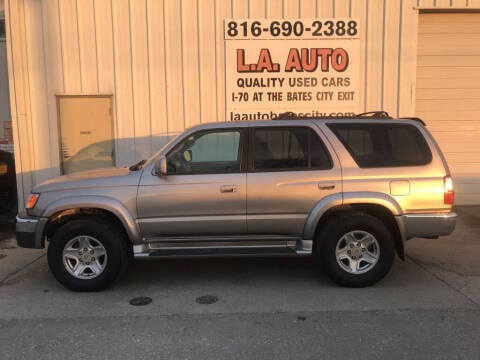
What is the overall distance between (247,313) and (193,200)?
1.30 metres

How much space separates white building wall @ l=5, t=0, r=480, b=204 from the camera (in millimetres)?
8672

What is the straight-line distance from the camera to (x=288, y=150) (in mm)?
5082

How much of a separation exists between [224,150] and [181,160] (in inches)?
19.0

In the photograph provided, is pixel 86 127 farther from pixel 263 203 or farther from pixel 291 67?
pixel 263 203

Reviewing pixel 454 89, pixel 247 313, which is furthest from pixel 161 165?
pixel 454 89

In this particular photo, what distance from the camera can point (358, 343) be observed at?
3725 millimetres

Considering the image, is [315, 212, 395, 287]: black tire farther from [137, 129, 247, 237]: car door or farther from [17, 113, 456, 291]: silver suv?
[137, 129, 247, 237]: car door

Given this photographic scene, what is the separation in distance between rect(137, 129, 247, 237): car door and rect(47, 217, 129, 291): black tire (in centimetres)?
35

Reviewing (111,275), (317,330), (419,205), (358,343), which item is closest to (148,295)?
(111,275)

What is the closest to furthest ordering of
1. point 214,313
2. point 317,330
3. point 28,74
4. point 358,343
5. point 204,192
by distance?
point 358,343
point 317,330
point 214,313
point 204,192
point 28,74

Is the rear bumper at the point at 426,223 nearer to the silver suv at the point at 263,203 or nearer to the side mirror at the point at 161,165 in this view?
the silver suv at the point at 263,203

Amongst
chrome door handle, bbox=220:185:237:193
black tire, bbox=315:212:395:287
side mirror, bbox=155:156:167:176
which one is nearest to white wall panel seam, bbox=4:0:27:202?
side mirror, bbox=155:156:167:176

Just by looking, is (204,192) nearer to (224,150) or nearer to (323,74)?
(224,150)

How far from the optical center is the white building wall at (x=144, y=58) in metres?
8.67
